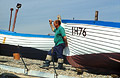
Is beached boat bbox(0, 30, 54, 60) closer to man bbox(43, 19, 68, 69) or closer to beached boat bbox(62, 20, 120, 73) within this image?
beached boat bbox(62, 20, 120, 73)

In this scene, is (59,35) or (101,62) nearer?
(101,62)

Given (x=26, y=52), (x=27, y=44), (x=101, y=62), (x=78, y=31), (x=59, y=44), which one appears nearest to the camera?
(x=101, y=62)

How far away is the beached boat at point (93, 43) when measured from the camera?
17.5ft

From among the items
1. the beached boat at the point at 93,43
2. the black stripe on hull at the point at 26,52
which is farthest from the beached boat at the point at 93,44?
the black stripe on hull at the point at 26,52

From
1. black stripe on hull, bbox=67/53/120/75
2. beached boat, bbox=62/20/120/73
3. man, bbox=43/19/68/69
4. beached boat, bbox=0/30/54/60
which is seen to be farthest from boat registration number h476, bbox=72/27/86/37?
beached boat, bbox=0/30/54/60

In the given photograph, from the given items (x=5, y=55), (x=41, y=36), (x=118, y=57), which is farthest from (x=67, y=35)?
(x=5, y=55)

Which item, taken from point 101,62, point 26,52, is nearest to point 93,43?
point 101,62

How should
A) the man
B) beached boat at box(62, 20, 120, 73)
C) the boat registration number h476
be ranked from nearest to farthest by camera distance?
beached boat at box(62, 20, 120, 73), the man, the boat registration number h476

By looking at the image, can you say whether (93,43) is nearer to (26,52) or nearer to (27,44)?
(27,44)

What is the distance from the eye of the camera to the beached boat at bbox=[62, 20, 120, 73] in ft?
17.5

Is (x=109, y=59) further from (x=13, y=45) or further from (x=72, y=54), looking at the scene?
(x=13, y=45)

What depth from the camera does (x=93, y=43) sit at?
5.64 metres

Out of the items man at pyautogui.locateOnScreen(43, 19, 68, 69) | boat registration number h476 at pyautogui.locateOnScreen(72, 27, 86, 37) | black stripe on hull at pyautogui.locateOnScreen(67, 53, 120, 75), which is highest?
boat registration number h476 at pyautogui.locateOnScreen(72, 27, 86, 37)

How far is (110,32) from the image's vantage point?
17.5 ft
